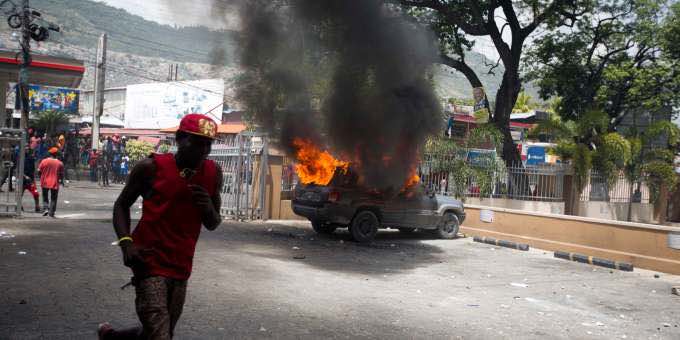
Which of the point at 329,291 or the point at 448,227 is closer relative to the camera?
the point at 329,291

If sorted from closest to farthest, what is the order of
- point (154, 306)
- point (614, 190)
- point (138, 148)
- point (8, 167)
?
point (154, 306) → point (8, 167) → point (614, 190) → point (138, 148)

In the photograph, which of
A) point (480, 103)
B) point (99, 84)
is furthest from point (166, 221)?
point (99, 84)

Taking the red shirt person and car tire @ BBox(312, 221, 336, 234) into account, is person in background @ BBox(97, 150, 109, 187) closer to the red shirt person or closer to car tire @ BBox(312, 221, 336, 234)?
car tire @ BBox(312, 221, 336, 234)

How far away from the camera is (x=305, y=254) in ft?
36.2

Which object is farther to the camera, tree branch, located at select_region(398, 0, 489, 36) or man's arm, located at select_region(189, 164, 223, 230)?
tree branch, located at select_region(398, 0, 489, 36)

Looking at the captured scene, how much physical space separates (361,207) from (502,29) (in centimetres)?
1404

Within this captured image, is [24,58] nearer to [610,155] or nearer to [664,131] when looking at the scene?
[610,155]

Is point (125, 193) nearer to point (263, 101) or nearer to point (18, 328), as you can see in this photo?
point (18, 328)

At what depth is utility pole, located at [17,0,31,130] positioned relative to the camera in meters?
19.5

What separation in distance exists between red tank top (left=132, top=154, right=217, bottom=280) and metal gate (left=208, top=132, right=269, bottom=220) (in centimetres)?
1188

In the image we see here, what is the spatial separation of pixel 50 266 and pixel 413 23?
32.6ft

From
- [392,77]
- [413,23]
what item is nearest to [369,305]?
[392,77]

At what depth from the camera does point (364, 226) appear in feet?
42.6

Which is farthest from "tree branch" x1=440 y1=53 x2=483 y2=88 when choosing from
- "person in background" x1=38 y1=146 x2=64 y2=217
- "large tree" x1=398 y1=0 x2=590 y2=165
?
"person in background" x1=38 y1=146 x2=64 y2=217
